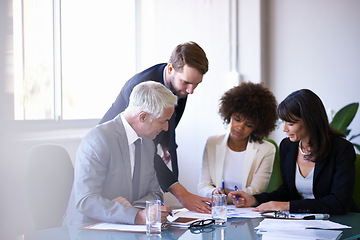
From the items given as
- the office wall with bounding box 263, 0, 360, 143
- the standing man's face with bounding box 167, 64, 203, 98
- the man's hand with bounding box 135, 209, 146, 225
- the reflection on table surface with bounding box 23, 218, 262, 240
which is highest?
the office wall with bounding box 263, 0, 360, 143

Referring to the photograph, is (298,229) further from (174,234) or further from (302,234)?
(174,234)

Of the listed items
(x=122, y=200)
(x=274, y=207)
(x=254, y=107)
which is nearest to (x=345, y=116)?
(x=254, y=107)

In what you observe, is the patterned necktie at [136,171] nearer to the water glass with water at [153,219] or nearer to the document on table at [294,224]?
the water glass with water at [153,219]

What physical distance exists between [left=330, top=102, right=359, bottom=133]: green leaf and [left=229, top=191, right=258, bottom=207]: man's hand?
2.17 m

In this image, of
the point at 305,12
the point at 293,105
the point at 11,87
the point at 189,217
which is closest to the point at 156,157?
the point at 189,217

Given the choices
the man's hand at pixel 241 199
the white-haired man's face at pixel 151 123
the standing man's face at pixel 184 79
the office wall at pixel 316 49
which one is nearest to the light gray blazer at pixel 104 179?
the white-haired man's face at pixel 151 123

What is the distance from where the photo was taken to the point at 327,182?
8.66 feet

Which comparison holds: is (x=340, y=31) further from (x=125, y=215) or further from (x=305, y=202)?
(x=125, y=215)

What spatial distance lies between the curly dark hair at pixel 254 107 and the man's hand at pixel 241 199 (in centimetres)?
73

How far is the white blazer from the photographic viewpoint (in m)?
3.19

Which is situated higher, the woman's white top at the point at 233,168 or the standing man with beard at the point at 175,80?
the standing man with beard at the point at 175,80

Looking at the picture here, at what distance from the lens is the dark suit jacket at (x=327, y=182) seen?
8.14ft

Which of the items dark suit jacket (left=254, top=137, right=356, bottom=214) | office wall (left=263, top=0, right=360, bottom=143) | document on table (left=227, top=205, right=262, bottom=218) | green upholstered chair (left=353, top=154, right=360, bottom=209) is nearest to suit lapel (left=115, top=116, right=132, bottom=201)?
document on table (left=227, top=205, right=262, bottom=218)

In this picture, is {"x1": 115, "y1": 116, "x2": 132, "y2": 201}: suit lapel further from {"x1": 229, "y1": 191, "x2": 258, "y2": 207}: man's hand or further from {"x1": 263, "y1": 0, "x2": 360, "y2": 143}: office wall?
{"x1": 263, "y1": 0, "x2": 360, "y2": 143}: office wall
